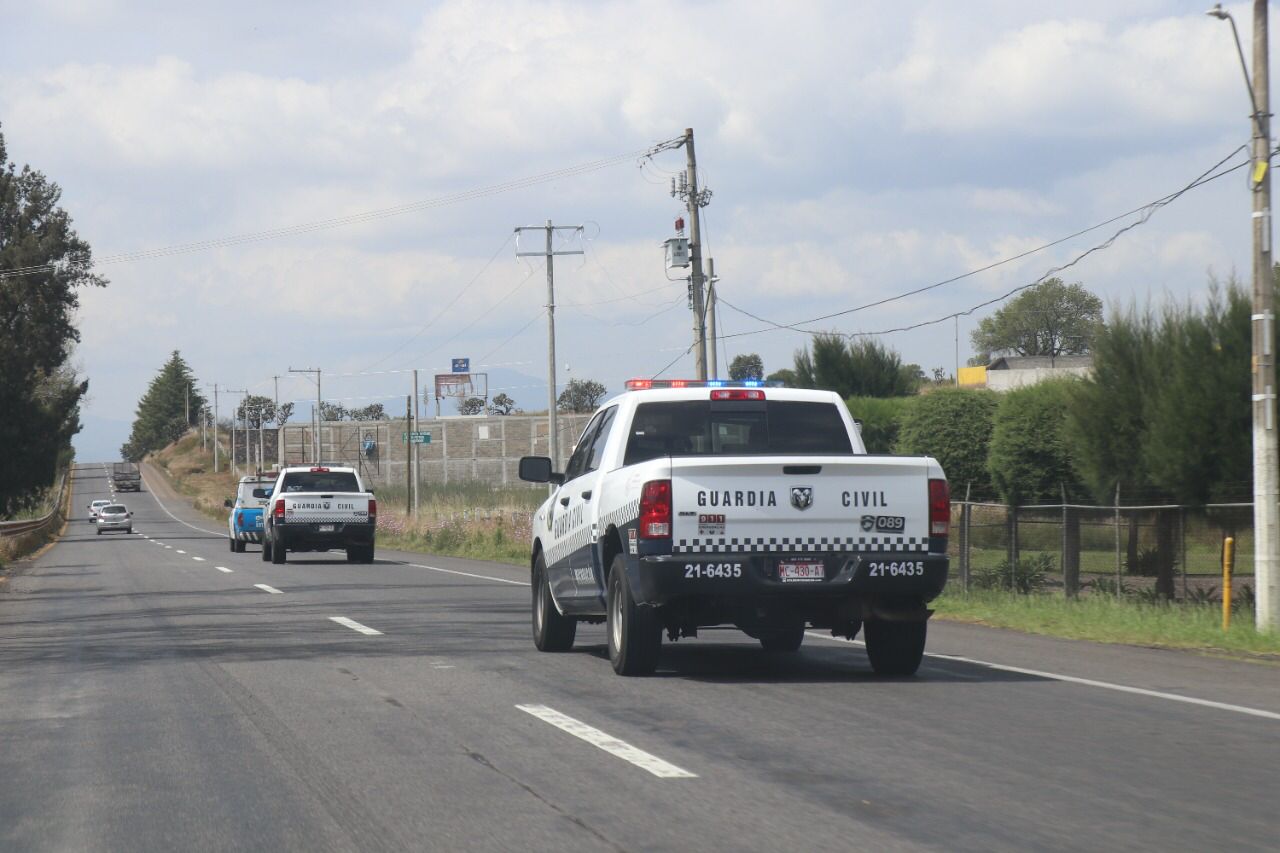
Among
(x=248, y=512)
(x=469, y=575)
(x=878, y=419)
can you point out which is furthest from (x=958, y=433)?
(x=248, y=512)

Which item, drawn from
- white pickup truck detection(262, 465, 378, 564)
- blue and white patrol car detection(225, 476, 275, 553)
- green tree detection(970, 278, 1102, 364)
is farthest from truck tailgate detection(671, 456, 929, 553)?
green tree detection(970, 278, 1102, 364)

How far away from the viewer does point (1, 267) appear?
2657 inches

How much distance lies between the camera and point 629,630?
423 inches

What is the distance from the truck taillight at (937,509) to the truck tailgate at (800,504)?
0.05 m

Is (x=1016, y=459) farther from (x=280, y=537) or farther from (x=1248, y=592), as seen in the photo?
(x=280, y=537)

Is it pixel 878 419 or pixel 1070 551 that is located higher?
pixel 878 419

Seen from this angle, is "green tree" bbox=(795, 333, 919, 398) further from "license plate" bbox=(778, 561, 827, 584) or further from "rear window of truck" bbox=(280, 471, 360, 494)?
"license plate" bbox=(778, 561, 827, 584)

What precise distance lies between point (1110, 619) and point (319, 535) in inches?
776

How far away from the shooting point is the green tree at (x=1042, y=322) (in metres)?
126

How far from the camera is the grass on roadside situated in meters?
14.1

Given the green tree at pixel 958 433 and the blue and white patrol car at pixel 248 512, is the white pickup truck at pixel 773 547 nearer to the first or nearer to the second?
the green tree at pixel 958 433

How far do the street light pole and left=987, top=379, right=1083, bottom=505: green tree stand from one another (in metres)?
13.1

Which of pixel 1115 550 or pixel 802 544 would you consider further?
pixel 1115 550

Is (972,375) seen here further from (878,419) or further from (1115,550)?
(1115,550)
